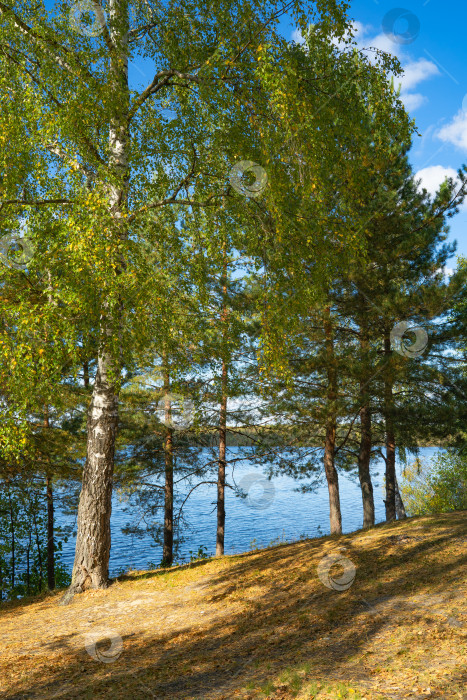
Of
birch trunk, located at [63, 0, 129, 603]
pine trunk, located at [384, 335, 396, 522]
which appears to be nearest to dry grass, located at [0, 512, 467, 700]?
birch trunk, located at [63, 0, 129, 603]

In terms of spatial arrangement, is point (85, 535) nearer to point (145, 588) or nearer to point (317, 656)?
point (145, 588)

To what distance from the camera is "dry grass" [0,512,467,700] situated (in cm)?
444

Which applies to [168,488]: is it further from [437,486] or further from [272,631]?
[437,486]

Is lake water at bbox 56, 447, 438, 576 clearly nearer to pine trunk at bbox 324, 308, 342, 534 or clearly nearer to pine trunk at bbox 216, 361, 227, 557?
pine trunk at bbox 216, 361, 227, 557

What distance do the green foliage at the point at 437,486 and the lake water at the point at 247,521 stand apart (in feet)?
3.17

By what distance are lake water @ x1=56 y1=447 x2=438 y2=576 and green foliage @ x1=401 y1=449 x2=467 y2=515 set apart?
97 centimetres

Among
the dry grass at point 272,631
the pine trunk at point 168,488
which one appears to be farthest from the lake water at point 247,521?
the dry grass at point 272,631

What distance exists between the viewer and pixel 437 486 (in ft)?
75.0

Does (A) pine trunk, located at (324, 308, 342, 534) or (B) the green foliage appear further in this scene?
(B) the green foliage

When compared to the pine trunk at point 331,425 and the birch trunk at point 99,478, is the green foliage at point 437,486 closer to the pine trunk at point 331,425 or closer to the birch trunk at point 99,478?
the pine trunk at point 331,425

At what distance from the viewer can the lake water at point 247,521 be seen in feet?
74.2

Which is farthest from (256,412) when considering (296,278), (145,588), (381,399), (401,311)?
(296,278)

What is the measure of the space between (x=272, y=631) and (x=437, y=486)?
63.0ft

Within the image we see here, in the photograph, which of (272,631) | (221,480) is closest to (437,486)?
(221,480)
